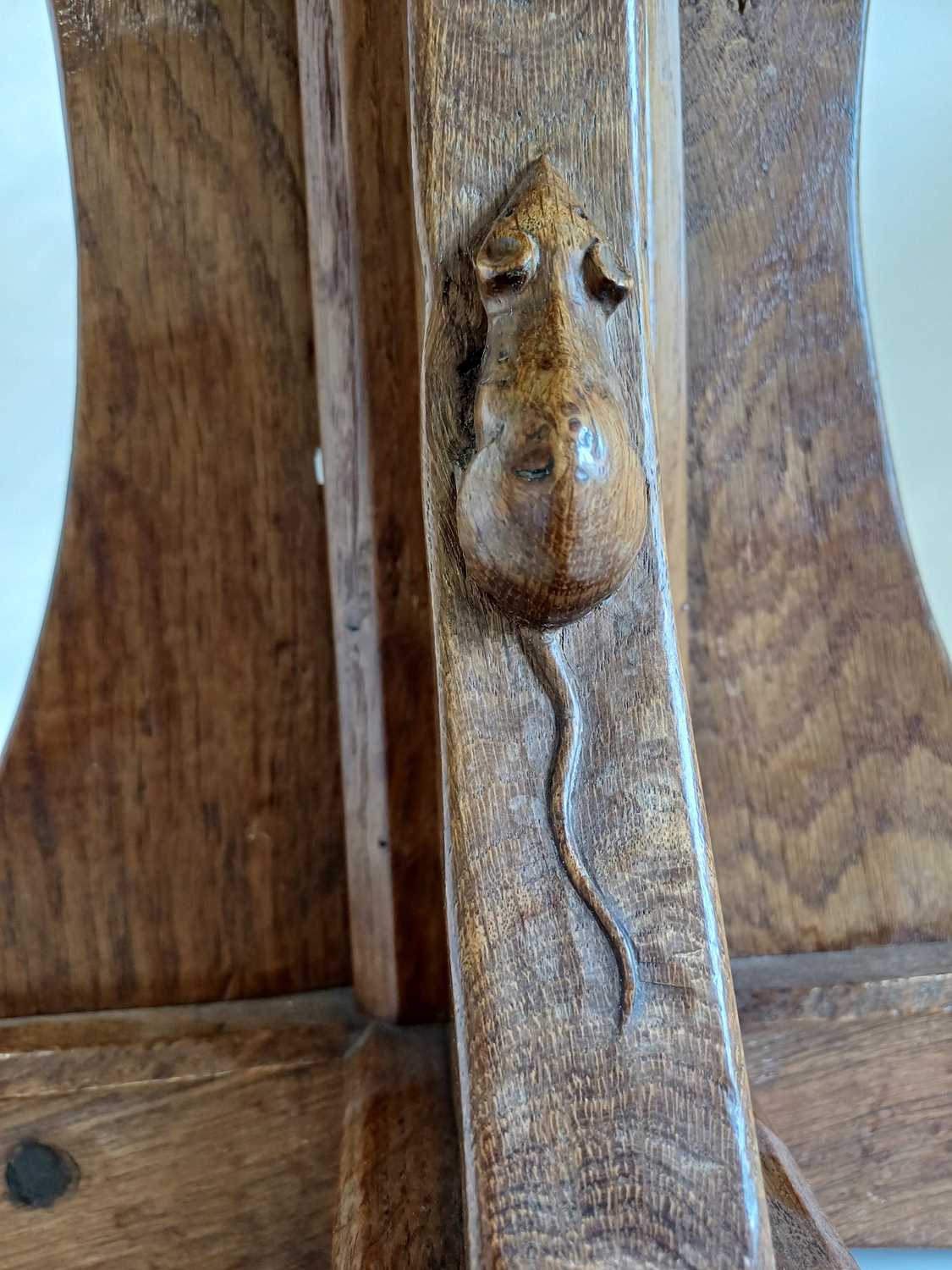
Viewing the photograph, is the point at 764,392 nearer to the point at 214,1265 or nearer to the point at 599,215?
the point at 599,215

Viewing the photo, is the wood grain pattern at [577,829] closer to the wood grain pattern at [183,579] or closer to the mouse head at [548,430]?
the mouse head at [548,430]

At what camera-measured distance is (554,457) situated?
216 millimetres

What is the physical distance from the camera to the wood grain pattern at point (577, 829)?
21 cm

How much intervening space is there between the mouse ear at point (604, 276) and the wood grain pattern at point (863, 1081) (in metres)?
0.27

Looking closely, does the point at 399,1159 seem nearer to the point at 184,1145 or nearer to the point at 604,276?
the point at 184,1145

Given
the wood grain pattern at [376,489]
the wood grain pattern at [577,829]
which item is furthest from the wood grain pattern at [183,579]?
the wood grain pattern at [577,829]

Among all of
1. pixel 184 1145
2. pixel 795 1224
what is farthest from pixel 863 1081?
pixel 184 1145

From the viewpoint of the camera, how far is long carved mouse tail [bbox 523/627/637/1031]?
0.23 meters

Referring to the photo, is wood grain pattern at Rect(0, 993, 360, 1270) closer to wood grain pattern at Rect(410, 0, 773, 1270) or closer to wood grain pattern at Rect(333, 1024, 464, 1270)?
wood grain pattern at Rect(333, 1024, 464, 1270)

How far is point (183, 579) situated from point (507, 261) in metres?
0.20

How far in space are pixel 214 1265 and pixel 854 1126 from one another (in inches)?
9.7

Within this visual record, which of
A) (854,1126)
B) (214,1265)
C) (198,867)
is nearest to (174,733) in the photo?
(198,867)

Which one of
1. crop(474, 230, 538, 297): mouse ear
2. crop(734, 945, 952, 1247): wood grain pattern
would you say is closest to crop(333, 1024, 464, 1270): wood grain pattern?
crop(734, 945, 952, 1247): wood grain pattern

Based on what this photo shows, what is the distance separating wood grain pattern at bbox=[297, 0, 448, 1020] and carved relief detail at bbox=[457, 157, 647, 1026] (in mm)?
93
